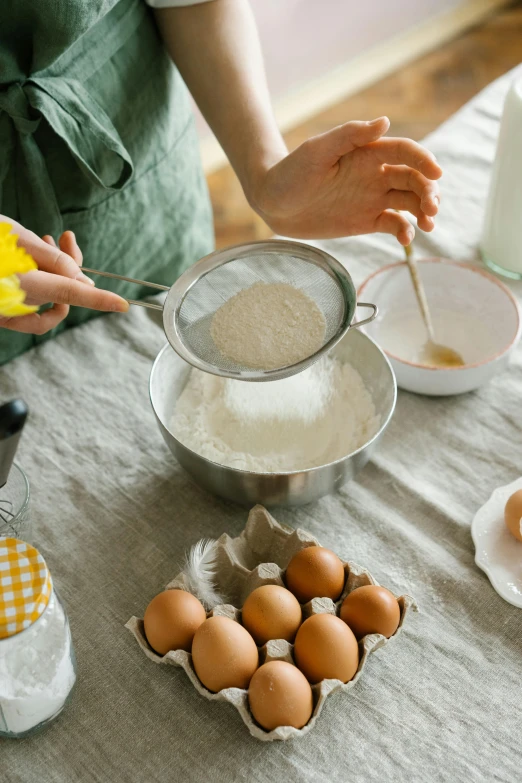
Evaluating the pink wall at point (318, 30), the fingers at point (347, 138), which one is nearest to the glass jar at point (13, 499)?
the fingers at point (347, 138)

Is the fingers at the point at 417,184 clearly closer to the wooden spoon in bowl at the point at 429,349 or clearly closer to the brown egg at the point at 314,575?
the wooden spoon in bowl at the point at 429,349

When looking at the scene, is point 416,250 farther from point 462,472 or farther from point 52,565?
point 52,565

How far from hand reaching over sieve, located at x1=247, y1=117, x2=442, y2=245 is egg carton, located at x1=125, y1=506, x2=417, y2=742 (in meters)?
0.37

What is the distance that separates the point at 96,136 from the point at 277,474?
0.49 metres

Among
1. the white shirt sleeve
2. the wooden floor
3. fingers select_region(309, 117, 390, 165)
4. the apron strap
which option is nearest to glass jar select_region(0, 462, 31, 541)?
the apron strap

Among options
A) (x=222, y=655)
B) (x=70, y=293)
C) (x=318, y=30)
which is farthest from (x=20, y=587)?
(x=318, y=30)

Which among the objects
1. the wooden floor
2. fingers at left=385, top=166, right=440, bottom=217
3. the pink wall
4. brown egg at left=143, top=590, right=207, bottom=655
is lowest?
the wooden floor

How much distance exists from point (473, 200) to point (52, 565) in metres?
0.88

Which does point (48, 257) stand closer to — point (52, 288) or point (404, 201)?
point (52, 288)

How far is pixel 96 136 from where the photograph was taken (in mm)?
926

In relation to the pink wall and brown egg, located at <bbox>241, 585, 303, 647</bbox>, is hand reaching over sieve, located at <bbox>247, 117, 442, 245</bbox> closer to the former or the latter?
brown egg, located at <bbox>241, 585, 303, 647</bbox>

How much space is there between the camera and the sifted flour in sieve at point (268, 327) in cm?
79

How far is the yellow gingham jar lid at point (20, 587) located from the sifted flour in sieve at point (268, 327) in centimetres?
31

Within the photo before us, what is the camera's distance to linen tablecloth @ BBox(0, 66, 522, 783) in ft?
2.14
